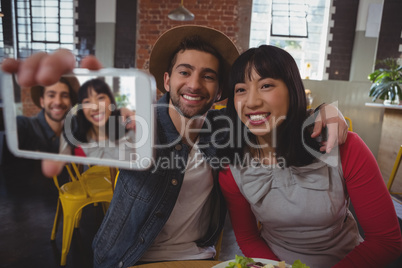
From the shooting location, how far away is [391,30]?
4.86m

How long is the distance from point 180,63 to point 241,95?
0.30 meters

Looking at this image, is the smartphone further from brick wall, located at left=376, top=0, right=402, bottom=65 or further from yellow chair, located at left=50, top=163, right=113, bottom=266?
brick wall, located at left=376, top=0, right=402, bottom=65

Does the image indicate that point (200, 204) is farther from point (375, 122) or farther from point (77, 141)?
point (375, 122)

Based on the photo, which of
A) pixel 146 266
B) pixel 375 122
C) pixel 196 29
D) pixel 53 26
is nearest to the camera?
pixel 146 266

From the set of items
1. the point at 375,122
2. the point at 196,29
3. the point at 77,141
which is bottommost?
the point at 375,122

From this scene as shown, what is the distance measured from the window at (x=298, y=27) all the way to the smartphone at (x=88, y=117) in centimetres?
527

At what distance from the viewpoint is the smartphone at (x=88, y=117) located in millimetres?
428

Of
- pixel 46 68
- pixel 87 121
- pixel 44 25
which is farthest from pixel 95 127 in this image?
pixel 44 25

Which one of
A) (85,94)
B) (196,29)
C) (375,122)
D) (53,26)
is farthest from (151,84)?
(53,26)

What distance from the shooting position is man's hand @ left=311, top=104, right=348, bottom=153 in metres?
0.90

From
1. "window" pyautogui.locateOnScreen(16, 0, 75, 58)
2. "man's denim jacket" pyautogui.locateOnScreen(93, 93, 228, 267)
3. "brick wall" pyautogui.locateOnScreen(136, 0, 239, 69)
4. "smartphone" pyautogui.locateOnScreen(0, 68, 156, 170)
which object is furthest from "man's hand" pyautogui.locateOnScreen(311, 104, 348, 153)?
"window" pyautogui.locateOnScreen(16, 0, 75, 58)

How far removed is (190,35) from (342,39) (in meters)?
4.91

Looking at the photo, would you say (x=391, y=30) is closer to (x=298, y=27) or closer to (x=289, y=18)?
(x=298, y=27)

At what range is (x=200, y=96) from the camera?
108 cm
